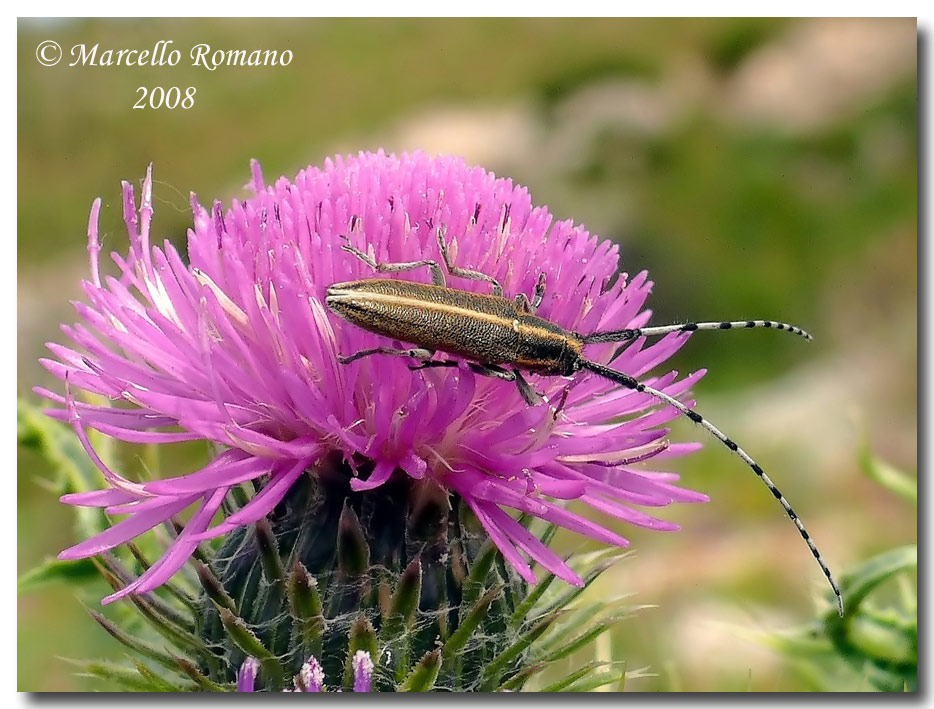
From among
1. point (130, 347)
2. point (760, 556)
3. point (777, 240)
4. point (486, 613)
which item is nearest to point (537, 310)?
point (486, 613)

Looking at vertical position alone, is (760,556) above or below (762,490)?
below

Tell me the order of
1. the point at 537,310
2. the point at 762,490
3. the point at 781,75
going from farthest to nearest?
the point at 762,490 → the point at 781,75 → the point at 537,310

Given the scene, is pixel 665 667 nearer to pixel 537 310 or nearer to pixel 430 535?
pixel 430 535

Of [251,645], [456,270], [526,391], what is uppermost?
[456,270]

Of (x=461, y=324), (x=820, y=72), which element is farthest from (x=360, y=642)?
(x=820, y=72)

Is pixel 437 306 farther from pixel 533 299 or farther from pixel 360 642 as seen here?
pixel 360 642
